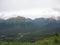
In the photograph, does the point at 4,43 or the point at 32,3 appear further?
the point at 32,3

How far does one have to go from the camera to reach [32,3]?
236 cm

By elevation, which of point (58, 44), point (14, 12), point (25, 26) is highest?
point (14, 12)

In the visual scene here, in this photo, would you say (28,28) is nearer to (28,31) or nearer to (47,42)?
(28,31)

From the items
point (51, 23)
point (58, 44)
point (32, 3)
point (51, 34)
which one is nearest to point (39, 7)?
point (32, 3)

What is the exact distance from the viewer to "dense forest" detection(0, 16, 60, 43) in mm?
2260

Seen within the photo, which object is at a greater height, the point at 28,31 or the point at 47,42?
the point at 28,31

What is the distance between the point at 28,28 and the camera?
2293mm

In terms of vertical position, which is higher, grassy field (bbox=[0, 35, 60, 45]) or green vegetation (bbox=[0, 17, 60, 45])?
green vegetation (bbox=[0, 17, 60, 45])

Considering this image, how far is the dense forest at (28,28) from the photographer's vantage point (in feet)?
7.41

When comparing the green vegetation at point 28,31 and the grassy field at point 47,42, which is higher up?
the green vegetation at point 28,31

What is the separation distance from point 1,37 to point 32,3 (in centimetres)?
74

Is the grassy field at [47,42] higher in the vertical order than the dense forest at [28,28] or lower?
lower

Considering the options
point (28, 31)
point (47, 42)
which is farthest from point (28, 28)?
point (47, 42)

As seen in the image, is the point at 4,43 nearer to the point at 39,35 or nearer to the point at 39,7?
the point at 39,35
